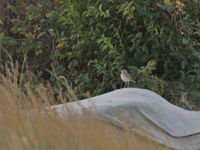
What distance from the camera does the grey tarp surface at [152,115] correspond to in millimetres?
4055

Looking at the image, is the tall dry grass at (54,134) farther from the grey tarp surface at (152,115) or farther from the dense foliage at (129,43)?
the dense foliage at (129,43)

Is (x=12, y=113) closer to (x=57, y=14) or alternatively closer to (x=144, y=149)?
(x=144, y=149)

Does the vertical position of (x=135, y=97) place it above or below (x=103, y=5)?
below

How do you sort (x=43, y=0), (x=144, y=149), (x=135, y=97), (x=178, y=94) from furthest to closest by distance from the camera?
(x=43, y=0) < (x=178, y=94) < (x=135, y=97) < (x=144, y=149)

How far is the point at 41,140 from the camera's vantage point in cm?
246

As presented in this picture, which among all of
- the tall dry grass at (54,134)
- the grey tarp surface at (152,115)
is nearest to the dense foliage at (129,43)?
the grey tarp surface at (152,115)

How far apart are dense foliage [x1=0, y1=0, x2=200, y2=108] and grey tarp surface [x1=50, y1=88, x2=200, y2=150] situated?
141 cm

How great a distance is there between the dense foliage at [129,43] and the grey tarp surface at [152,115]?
141cm

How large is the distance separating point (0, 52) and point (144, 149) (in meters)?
5.59

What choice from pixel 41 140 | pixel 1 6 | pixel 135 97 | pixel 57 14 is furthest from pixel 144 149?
pixel 1 6

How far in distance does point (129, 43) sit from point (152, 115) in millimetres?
2445

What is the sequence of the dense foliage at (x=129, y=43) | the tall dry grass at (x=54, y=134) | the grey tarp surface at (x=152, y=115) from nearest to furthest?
1. the tall dry grass at (x=54, y=134)
2. the grey tarp surface at (x=152, y=115)
3. the dense foliage at (x=129, y=43)

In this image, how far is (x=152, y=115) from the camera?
4.33m

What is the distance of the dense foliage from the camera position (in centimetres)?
607
